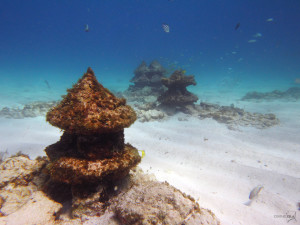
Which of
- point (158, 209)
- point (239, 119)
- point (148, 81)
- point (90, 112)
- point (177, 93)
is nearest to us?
point (158, 209)

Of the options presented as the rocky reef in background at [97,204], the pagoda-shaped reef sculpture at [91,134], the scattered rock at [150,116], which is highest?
the scattered rock at [150,116]

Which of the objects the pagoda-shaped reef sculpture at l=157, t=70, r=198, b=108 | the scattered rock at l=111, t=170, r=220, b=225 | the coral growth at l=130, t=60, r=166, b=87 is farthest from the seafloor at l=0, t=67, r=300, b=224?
the coral growth at l=130, t=60, r=166, b=87

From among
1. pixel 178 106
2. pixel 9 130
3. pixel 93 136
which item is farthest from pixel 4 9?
pixel 93 136

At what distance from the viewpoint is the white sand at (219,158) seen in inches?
124

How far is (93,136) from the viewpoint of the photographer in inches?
92.4

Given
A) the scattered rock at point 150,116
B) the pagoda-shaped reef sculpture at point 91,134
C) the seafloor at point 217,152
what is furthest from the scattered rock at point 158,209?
the scattered rock at point 150,116

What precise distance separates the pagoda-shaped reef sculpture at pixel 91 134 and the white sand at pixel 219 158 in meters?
2.03

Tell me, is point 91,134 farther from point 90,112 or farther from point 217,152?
point 217,152

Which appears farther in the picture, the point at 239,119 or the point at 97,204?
the point at 239,119

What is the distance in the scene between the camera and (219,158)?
5340 mm

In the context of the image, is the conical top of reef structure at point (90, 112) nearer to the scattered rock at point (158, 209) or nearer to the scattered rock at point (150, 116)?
the scattered rock at point (158, 209)

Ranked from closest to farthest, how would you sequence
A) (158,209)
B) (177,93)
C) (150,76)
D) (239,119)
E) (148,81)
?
(158,209)
(239,119)
(177,93)
(148,81)
(150,76)

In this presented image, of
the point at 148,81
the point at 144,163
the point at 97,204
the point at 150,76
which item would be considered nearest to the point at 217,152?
the point at 144,163

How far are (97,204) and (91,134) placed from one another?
1105mm
